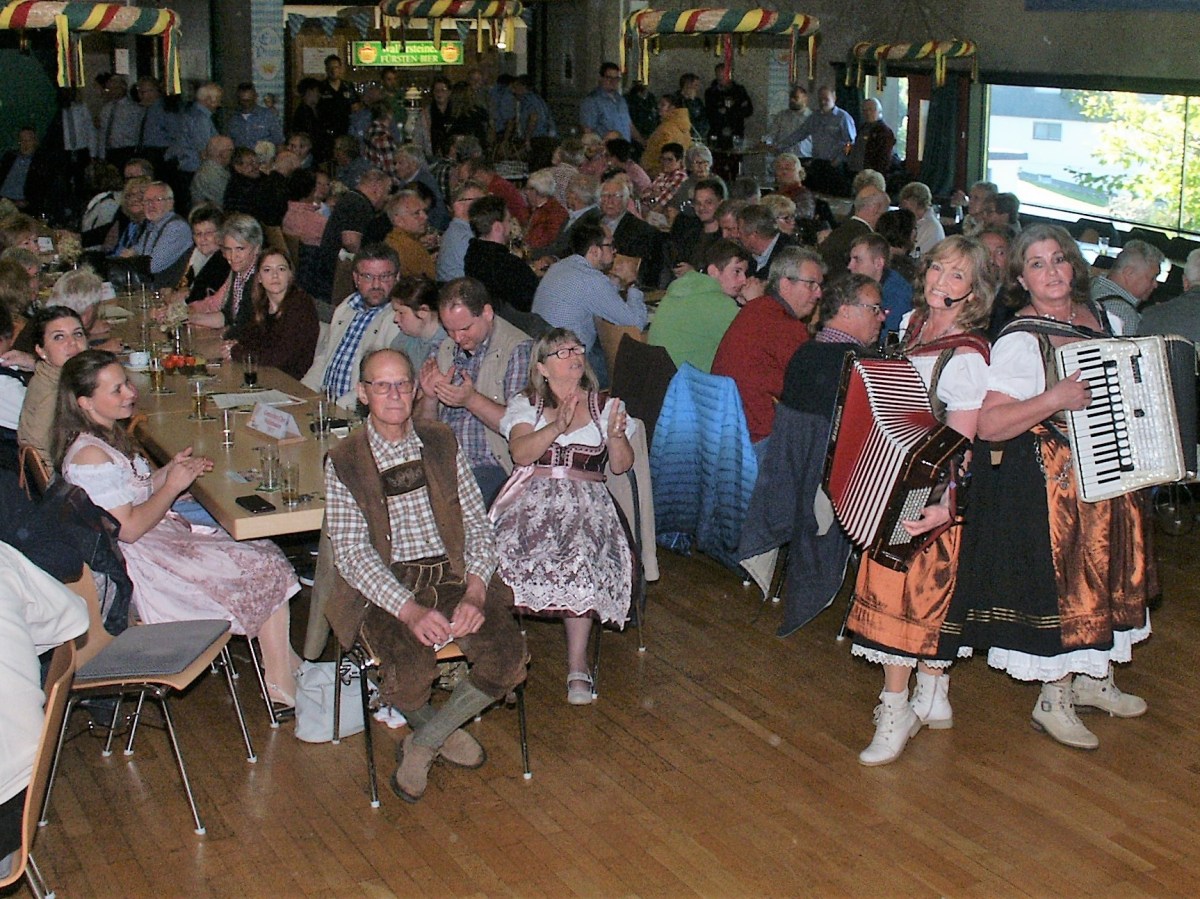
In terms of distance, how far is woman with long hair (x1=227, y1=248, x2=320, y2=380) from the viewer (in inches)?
247

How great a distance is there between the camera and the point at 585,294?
21.8 ft

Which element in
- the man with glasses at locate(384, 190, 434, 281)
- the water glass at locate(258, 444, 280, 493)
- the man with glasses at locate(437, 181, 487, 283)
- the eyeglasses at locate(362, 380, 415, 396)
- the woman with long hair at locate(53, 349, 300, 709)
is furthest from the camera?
the man with glasses at locate(437, 181, 487, 283)

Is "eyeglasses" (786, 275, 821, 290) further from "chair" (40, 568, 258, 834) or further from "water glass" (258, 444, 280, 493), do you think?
"chair" (40, 568, 258, 834)

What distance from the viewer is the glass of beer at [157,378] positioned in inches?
A: 229

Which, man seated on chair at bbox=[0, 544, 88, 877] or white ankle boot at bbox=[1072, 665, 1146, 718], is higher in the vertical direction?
man seated on chair at bbox=[0, 544, 88, 877]

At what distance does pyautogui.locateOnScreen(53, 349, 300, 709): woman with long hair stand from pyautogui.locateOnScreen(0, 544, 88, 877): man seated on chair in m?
1.04

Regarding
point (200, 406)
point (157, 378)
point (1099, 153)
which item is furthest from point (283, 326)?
point (1099, 153)

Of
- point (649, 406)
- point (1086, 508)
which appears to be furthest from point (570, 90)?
point (1086, 508)

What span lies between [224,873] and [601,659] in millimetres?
1706

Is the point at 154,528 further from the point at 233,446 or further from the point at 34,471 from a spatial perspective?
the point at 233,446

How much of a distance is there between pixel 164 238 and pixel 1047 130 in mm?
8471

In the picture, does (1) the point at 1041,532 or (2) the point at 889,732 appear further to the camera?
(2) the point at 889,732

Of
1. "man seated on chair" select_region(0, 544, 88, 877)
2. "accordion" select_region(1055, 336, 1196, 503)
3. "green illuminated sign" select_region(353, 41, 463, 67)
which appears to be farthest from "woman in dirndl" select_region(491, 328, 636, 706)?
"green illuminated sign" select_region(353, 41, 463, 67)

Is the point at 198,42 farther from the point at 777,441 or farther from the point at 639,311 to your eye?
the point at 777,441
